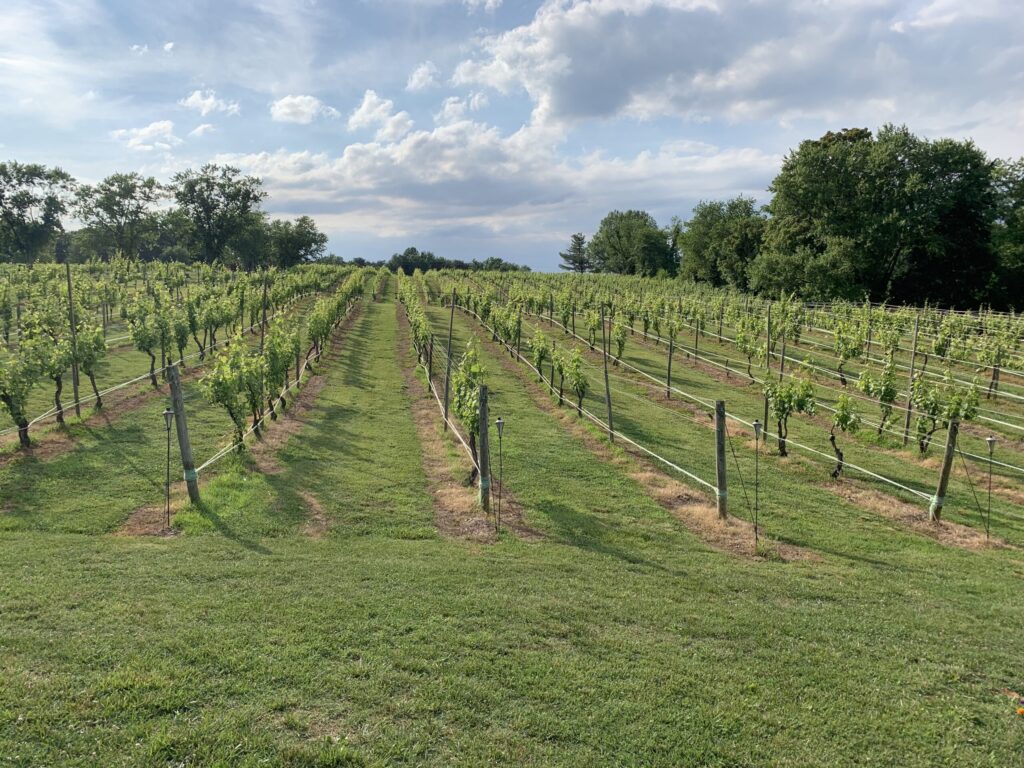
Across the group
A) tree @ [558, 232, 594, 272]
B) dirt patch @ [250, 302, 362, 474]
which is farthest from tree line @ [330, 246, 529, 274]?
dirt patch @ [250, 302, 362, 474]

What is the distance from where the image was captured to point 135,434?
12.7 meters

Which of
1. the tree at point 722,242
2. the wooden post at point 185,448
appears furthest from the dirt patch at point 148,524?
the tree at point 722,242

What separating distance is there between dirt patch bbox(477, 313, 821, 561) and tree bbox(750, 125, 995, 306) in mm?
32901

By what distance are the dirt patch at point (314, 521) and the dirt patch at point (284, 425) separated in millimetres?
1906

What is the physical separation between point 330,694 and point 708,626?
3690 mm

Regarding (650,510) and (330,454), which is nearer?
(650,510)

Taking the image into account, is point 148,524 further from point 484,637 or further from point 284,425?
point 284,425

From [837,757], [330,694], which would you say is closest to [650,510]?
[837,757]

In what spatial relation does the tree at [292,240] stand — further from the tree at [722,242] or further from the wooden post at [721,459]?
the wooden post at [721,459]

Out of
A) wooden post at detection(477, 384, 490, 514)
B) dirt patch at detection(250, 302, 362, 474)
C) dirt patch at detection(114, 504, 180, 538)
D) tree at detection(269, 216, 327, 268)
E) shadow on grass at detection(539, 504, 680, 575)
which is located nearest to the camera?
shadow on grass at detection(539, 504, 680, 575)

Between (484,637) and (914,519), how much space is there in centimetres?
783

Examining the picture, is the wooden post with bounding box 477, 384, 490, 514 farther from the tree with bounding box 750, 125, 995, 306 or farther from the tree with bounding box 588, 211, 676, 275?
the tree with bounding box 588, 211, 676, 275

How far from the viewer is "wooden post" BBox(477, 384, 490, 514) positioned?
902 centimetres

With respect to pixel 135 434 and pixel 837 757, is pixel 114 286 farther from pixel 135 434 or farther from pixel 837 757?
pixel 837 757
